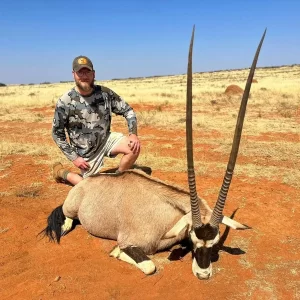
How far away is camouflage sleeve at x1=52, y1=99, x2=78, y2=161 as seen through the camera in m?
5.74

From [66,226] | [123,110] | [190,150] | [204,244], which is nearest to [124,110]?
[123,110]

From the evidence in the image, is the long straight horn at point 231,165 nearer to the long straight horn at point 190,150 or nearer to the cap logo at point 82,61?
the long straight horn at point 190,150

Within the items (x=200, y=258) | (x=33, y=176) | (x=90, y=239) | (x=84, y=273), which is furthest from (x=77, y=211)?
(x=33, y=176)

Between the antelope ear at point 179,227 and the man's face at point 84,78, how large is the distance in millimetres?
2803

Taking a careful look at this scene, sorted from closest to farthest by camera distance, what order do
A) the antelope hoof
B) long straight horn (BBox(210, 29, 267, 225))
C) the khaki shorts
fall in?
long straight horn (BBox(210, 29, 267, 225)), the antelope hoof, the khaki shorts

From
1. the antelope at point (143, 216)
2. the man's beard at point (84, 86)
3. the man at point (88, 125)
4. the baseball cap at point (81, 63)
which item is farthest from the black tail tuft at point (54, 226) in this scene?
the baseball cap at point (81, 63)

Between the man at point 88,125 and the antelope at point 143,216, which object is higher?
the man at point 88,125

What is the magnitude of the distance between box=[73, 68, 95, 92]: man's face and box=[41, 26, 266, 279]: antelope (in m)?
1.52

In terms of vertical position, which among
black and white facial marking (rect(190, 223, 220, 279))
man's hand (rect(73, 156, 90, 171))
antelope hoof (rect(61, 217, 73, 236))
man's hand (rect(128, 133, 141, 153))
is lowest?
antelope hoof (rect(61, 217, 73, 236))

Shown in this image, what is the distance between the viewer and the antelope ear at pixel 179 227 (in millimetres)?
4008

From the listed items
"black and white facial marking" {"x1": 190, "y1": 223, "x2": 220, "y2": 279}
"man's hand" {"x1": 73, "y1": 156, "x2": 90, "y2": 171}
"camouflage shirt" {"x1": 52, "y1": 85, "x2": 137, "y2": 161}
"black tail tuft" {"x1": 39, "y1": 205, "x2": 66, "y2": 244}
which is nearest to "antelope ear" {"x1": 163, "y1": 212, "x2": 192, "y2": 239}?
"black and white facial marking" {"x1": 190, "y1": 223, "x2": 220, "y2": 279}

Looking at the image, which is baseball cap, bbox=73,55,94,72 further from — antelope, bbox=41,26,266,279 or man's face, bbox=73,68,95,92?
antelope, bbox=41,26,266,279

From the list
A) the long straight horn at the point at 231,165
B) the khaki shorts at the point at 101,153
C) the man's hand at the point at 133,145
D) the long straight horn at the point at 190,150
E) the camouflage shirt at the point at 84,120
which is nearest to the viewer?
the long straight horn at the point at 190,150

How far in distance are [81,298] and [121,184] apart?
1665 millimetres
